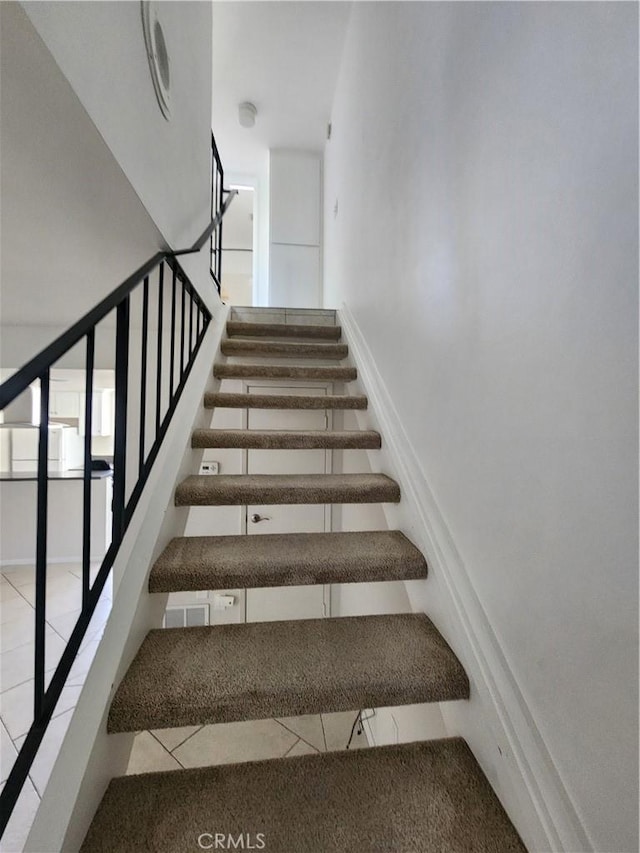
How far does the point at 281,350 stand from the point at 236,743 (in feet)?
7.65

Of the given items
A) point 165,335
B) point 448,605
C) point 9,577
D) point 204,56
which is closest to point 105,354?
point 165,335

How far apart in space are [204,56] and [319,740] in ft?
13.1

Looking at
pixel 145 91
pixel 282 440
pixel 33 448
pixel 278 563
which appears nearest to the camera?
pixel 278 563

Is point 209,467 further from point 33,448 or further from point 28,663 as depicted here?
point 33,448

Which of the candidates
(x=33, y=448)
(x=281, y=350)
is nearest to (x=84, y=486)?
(x=281, y=350)

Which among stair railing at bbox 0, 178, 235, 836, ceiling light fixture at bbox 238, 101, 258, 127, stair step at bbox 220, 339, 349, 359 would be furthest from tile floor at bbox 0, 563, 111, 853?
ceiling light fixture at bbox 238, 101, 258, 127

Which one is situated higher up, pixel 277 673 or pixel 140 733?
pixel 277 673

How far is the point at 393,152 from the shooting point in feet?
5.67

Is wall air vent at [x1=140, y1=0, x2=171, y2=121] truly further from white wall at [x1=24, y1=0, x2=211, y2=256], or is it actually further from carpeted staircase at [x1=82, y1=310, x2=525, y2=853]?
carpeted staircase at [x1=82, y1=310, x2=525, y2=853]

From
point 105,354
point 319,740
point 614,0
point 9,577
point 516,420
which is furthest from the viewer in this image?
point 9,577

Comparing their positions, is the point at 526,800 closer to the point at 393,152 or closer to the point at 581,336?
the point at 581,336

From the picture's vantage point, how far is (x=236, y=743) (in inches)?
86.1

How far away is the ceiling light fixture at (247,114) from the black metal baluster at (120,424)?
374 centimetres

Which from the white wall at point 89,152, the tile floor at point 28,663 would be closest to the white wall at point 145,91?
the white wall at point 89,152
